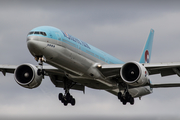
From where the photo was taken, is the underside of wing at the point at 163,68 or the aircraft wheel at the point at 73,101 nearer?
the underside of wing at the point at 163,68

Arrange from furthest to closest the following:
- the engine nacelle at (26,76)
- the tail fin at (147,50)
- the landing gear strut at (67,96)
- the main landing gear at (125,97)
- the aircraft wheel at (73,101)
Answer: the tail fin at (147,50) < the aircraft wheel at (73,101) < the landing gear strut at (67,96) < the main landing gear at (125,97) < the engine nacelle at (26,76)

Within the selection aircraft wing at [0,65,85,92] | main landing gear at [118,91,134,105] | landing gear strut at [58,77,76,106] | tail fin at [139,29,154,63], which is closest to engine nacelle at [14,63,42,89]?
aircraft wing at [0,65,85,92]

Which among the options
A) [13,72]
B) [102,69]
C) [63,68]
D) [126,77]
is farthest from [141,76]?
[13,72]

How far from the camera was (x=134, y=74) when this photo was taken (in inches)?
1289

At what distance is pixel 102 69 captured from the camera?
112 feet

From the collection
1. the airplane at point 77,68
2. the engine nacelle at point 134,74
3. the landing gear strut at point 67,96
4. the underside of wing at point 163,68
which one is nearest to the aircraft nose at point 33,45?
the airplane at point 77,68

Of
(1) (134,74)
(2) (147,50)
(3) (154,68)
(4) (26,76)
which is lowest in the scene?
(1) (134,74)

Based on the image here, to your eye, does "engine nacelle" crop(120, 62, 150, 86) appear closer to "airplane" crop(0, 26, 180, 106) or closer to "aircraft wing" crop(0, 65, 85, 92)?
"airplane" crop(0, 26, 180, 106)

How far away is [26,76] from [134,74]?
32.7 feet

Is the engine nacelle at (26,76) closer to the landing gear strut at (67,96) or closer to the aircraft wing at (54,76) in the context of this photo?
the aircraft wing at (54,76)

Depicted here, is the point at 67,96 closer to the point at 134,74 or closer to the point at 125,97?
the point at 125,97

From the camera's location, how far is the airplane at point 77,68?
29.5 m

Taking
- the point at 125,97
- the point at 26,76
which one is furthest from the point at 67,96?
the point at 125,97

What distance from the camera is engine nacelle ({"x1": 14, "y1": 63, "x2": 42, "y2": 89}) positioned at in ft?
116
